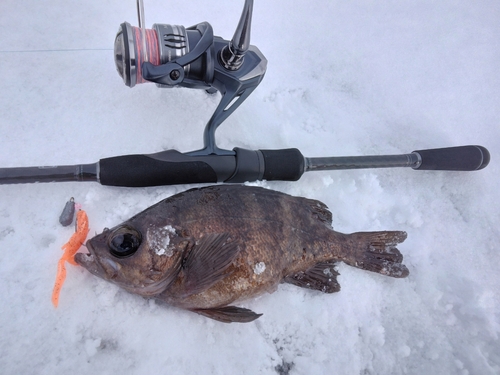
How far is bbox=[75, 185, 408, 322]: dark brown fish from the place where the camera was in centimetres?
186

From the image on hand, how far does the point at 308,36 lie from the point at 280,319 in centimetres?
255

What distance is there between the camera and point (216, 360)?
2053mm

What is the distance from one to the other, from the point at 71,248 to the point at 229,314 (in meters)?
0.95

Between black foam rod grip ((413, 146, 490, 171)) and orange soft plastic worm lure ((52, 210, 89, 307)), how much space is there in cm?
235

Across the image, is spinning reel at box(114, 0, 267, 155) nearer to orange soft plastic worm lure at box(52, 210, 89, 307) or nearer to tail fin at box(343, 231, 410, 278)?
orange soft plastic worm lure at box(52, 210, 89, 307)

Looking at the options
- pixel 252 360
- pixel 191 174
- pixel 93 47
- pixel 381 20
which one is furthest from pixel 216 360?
pixel 381 20

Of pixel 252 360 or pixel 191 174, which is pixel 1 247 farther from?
pixel 252 360

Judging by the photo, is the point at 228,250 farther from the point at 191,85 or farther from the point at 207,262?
the point at 191,85

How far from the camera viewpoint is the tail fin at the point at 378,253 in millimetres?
2330

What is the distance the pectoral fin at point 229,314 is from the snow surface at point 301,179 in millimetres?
135

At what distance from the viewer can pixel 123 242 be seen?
1.84 metres

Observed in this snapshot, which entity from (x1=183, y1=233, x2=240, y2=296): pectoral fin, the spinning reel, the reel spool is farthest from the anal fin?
the reel spool

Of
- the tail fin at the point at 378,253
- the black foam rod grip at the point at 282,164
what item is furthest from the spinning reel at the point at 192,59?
the tail fin at the point at 378,253

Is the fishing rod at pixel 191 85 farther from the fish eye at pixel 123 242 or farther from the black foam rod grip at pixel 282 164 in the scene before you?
the fish eye at pixel 123 242
